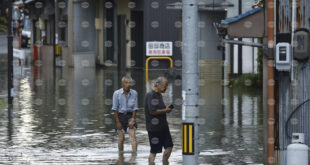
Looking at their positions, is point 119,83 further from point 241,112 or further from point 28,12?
point 28,12

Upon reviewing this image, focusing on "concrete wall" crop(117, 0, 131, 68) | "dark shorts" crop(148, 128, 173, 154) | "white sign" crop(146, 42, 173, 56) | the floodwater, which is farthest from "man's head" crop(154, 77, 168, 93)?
"concrete wall" crop(117, 0, 131, 68)

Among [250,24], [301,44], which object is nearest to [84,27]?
[250,24]

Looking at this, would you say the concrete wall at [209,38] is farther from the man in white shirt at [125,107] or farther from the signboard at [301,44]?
the signboard at [301,44]

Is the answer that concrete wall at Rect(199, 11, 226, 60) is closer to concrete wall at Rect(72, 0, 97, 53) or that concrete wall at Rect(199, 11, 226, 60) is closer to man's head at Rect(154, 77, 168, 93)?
concrete wall at Rect(72, 0, 97, 53)

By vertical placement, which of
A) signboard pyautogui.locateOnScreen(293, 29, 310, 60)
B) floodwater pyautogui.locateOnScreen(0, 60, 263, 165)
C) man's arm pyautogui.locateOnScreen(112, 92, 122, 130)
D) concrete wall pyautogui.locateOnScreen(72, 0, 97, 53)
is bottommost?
floodwater pyautogui.locateOnScreen(0, 60, 263, 165)

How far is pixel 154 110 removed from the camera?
11383mm

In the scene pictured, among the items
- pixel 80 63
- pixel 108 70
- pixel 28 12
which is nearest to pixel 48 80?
pixel 108 70

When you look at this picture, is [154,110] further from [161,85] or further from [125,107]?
[125,107]

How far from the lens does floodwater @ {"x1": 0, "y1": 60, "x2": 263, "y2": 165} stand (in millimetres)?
12750

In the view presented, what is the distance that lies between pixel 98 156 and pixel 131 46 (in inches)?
1088

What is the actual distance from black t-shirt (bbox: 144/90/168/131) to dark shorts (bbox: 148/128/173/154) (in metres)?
0.09

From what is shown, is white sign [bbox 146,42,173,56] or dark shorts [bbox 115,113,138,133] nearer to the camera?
dark shorts [bbox 115,113,138,133]

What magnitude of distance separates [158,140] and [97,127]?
512 cm

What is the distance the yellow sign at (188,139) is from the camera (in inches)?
372
